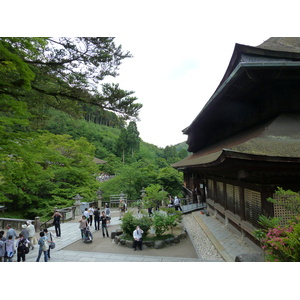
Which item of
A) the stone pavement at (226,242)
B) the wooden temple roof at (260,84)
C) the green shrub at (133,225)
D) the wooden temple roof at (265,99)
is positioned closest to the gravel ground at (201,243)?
the stone pavement at (226,242)

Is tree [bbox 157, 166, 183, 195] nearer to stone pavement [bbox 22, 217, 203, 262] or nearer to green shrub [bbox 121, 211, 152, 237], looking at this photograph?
green shrub [bbox 121, 211, 152, 237]

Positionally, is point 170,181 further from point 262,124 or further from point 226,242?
point 262,124

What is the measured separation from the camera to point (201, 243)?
Answer: 850cm

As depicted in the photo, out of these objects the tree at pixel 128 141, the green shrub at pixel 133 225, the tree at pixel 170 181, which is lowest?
the green shrub at pixel 133 225

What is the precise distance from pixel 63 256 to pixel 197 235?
19.2 feet

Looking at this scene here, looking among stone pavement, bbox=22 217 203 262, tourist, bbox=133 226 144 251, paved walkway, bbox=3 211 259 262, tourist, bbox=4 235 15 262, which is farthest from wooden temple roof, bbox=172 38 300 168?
tourist, bbox=4 235 15 262

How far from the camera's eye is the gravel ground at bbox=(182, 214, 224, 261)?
7046 mm

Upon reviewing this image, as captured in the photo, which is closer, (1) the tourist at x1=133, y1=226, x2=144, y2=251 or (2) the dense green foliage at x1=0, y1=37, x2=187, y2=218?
(2) the dense green foliage at x1=0, y1=37, x2=187, y2=218

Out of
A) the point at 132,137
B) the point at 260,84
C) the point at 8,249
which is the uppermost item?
the point at 132,137

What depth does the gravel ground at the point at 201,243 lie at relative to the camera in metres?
7.05

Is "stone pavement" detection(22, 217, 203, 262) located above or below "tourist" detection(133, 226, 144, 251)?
below

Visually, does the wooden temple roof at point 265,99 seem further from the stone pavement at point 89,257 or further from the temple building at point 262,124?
the stone pavement at point 89,257

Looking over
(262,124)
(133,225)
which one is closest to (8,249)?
(133,225)

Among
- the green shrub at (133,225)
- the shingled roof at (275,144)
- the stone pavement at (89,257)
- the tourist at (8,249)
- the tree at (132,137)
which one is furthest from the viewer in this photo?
the tree at (132,137)
